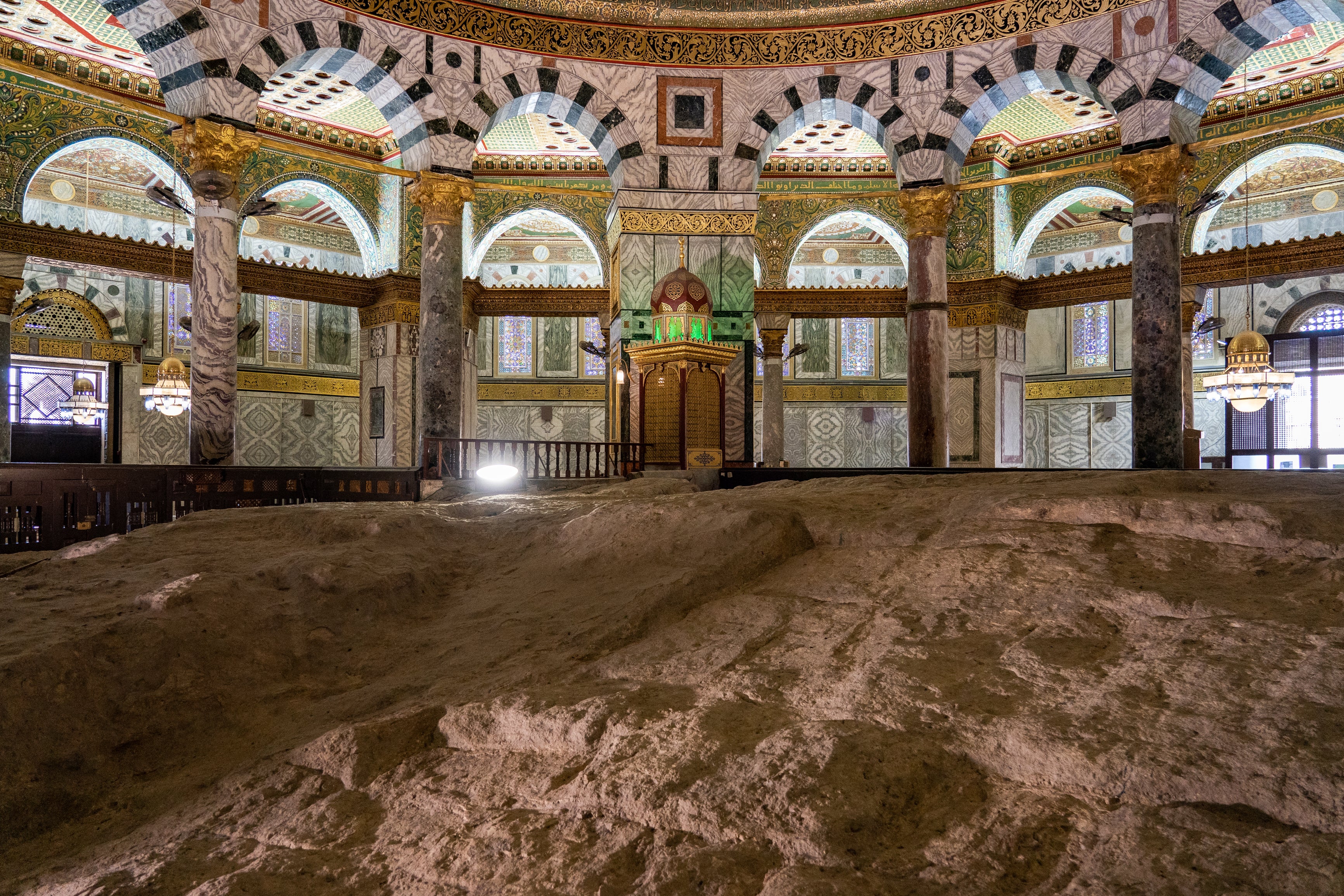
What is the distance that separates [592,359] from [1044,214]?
30.1ft

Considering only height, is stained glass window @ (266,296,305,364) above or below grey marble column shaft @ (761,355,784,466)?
above

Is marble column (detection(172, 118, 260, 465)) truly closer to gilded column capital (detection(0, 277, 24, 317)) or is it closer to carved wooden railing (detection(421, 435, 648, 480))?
carved wooden railing (detection(421, 435, 648, 480))

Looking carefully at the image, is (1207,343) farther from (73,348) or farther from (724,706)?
(73,348)

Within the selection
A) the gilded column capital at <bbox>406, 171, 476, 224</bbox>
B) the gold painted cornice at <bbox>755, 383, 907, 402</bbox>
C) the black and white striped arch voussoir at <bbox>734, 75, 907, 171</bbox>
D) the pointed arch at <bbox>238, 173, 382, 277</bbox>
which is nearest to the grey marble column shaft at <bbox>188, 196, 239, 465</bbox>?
the gilded column capital at <bbox>406, 171, 476, 224</bbox>

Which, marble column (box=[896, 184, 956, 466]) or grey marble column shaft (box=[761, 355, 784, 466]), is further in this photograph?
grey marble column shaft (box=[761, 355, 784, 466])

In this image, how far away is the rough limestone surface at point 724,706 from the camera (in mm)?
1979

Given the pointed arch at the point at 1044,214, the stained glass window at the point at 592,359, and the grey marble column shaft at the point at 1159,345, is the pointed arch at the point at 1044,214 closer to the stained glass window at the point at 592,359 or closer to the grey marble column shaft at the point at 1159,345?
the grey marble column shaft at the point at 1159,345

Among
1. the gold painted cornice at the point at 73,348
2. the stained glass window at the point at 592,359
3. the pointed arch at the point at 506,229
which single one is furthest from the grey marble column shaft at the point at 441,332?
the stained glass window at the point at 592,359

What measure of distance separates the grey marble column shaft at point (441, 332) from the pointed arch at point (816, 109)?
367 centimetres

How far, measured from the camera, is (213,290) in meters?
9.57

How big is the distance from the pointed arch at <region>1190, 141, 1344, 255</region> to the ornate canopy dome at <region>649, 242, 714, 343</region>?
7.72 metres

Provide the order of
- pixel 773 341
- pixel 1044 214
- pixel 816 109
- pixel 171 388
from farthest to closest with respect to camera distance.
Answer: pixel 773 341 < pixel 1044 214 < pixel 171 388 < pixel 816 109

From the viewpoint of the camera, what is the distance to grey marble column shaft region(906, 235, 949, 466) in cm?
1147

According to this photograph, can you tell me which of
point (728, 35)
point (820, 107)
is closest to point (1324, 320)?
point (820, 107)
